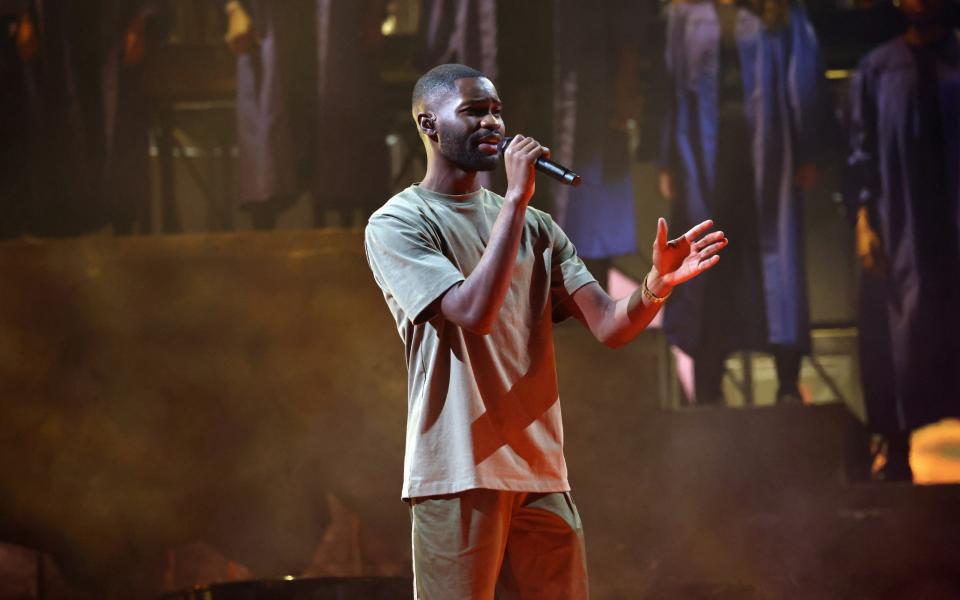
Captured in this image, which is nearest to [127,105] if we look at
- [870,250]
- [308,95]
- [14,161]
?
[14,161]

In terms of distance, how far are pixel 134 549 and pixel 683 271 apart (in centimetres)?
460

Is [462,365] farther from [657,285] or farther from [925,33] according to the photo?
[925,33]

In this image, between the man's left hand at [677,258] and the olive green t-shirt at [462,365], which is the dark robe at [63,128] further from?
the man's left hand at [677,258]

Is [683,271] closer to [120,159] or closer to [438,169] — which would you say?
[438,169]

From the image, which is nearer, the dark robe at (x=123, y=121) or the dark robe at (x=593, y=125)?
the dark robe at (x=593, y=125)

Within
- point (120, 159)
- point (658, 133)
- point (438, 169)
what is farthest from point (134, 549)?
point (438, 169)

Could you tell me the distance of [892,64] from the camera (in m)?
5.55

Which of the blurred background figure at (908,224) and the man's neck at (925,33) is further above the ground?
the man's neck at (925,33)

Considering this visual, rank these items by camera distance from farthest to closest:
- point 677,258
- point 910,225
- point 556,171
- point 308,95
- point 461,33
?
1. point 308,95
2. point 461,33
3. point 910,225
4. point 677,258
5. point 556,171

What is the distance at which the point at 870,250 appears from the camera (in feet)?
18.0

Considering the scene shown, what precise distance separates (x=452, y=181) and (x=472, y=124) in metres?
0.13

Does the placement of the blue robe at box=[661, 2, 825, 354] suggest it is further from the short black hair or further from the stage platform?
the short black hair

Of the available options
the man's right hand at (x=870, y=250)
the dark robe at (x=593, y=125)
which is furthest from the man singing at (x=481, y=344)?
the man's right hand at (x=870, y=250)

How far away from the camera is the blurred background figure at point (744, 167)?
217 inches
